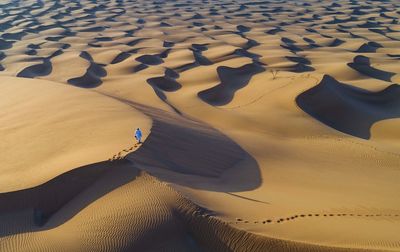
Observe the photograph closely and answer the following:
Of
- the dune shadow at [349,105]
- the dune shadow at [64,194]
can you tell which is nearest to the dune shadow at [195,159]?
the dune shadow at [64,194]

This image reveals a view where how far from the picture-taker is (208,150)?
7543 millimetres

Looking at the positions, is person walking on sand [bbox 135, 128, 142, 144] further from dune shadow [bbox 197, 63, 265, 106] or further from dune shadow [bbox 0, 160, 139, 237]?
dune shadow [bbox 197, 63, 265, 106]

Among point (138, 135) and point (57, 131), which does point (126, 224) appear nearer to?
point (138, 135)

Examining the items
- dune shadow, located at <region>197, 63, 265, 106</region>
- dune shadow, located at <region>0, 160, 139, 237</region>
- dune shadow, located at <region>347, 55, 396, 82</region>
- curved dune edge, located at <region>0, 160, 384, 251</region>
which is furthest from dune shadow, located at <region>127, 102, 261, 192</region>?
dune shadow, located at <region>347, 55, 396, 82</region>

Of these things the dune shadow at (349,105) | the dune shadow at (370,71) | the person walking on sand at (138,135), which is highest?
the person walking on sand at (138,135)

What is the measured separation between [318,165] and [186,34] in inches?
649

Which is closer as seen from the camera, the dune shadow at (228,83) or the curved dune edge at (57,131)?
the curved dune edge at (57,131)

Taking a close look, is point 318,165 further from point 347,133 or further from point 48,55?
point 48,55

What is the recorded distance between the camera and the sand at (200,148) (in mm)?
4711

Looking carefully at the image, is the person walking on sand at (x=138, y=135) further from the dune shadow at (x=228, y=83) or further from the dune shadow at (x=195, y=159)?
the dune shadow at (x=228, y=83)

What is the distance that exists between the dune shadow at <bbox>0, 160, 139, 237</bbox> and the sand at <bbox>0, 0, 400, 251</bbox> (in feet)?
0.06

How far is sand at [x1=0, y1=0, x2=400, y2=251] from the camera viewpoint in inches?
185

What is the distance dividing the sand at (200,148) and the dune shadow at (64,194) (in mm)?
19

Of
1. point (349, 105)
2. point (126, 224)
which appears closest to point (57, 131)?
point (126, 224)
